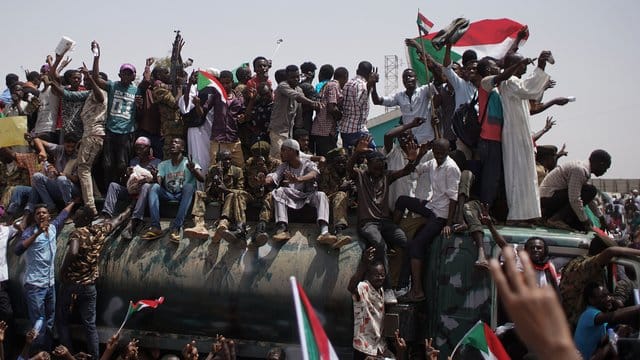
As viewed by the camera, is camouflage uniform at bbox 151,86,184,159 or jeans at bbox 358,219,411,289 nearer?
jeans at bbox 358,219,411,289

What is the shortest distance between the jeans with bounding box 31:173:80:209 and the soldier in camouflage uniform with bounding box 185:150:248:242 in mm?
1893

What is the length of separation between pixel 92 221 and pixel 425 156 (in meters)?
3.92

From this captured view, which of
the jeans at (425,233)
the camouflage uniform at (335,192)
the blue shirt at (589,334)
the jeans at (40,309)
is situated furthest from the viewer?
the jeans at (40,309)

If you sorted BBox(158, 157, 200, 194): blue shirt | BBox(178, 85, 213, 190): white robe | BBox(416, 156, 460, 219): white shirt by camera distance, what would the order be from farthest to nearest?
BBox(178, 85, 213, 190): white robe → BBox(158, 157, 200, 194): blue shirt → BBox(416, 156, 460, 219): white shirt

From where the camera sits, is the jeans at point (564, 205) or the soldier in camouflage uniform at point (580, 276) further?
the jeans at point (564, 205)

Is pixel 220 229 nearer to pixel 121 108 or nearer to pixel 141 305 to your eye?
pixel 141 305

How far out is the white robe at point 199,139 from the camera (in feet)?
31.8

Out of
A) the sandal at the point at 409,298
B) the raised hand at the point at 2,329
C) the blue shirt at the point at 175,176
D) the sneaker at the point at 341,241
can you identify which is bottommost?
the raised hand at the point at 2,329

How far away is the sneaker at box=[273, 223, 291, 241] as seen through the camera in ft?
26.1

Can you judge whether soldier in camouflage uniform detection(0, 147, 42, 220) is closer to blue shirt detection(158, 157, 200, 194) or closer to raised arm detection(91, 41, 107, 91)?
raised arm detection(91, 41, 107, 91)

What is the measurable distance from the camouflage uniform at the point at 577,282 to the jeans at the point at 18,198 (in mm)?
6475

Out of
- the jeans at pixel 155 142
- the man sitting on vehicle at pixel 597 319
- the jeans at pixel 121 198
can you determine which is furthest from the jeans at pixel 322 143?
the man sitting on vehicle at pixel 597 319

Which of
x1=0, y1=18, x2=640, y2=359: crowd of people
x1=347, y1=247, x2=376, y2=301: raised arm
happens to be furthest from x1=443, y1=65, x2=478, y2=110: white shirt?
x1=347, y1=247, x2=376, y2=301: raised arm

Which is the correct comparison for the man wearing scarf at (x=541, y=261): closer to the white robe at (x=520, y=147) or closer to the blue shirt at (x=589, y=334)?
the blue shirt at (x=589, y=334)
